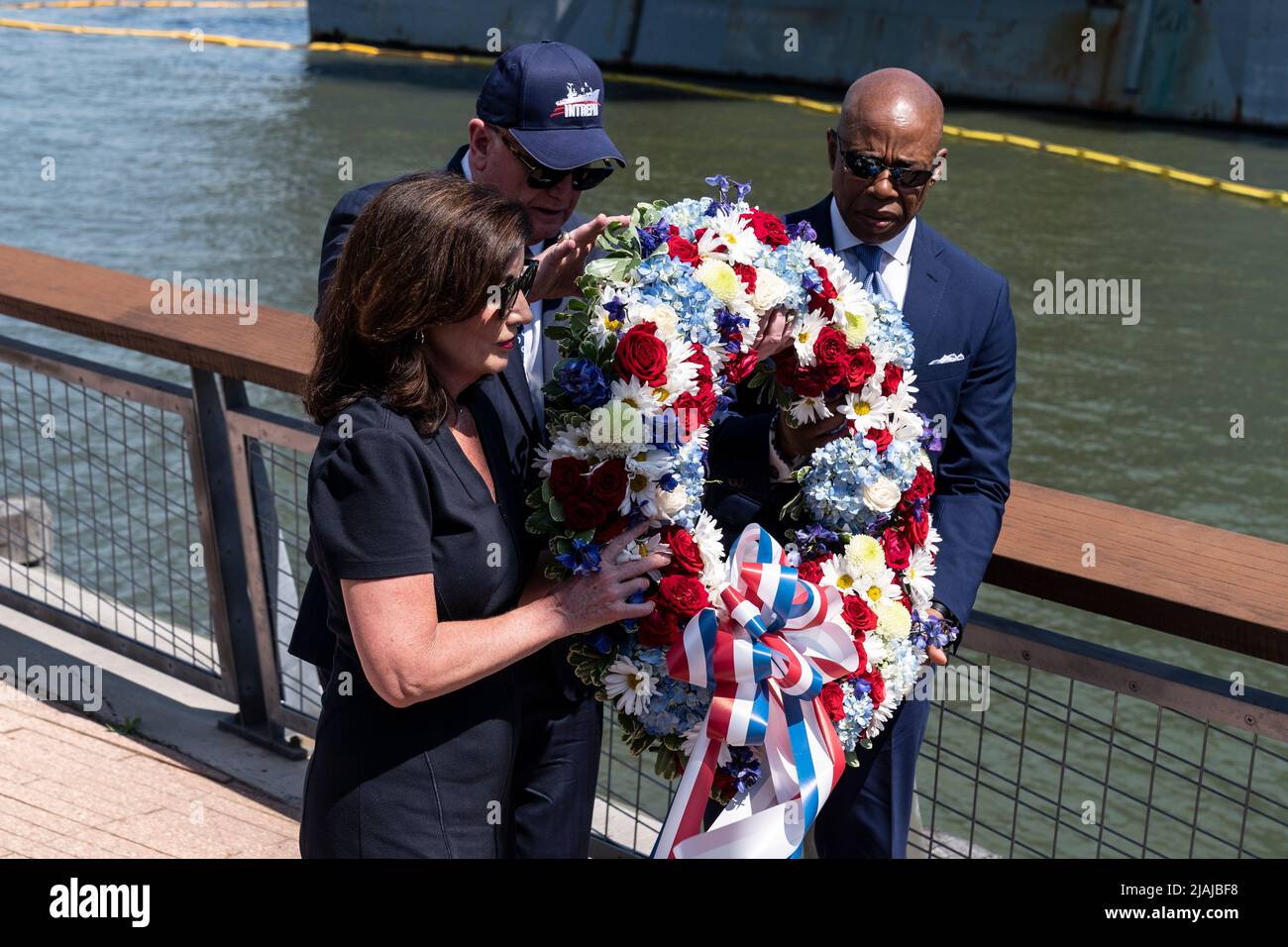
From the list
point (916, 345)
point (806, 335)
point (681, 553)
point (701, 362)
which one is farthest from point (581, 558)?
point (916, 345)

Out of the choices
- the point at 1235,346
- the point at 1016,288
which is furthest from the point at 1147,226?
the point at 1235,346

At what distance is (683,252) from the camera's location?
2.58 m

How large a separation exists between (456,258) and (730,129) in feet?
64.0

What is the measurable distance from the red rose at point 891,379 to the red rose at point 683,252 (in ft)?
1.41

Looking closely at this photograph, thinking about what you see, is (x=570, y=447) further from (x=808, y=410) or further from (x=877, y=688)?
(x=877, y=688)

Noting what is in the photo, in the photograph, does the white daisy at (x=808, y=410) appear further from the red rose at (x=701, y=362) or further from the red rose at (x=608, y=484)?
the red rose at (x=608, y=484)

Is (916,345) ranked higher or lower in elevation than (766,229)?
lower

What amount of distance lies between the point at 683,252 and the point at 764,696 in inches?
30.8

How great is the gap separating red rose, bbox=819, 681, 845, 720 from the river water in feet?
13.7

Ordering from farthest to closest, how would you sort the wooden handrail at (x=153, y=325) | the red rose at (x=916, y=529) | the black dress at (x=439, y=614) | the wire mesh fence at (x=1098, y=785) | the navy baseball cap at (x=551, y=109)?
the wire mesh fence at (x=1098, y=785) → the wooden handrail at (x=153, y=325) → the navy baseball cap at (x=551, y=109) → the red rose at (x=916, y=529) → the black dress at (x=439, y=614)

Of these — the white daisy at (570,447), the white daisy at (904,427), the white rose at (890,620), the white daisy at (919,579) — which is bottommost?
the white rose at (890,620)

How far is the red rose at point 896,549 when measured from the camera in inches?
107

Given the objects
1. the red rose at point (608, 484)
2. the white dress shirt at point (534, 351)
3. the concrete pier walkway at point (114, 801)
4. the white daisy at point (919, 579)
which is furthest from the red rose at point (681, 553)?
the concrete pier walkway at point (114, 801)

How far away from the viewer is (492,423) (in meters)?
2.56
